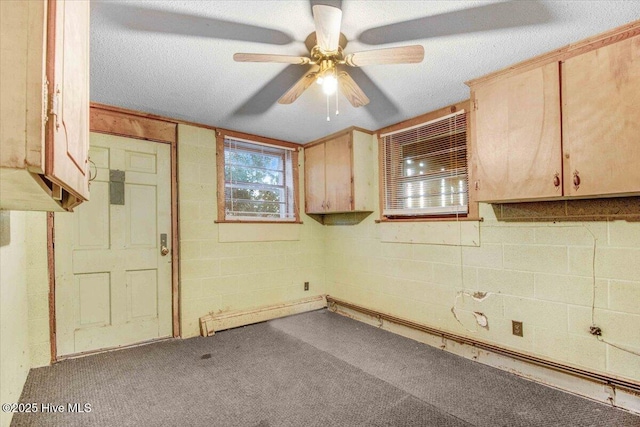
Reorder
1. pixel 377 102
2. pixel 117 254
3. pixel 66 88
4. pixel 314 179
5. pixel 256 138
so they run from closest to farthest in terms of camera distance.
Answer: pixel 66 88 → pixel 377 102 → pixel 117 254 → pixel 256 138 → pixel 314 179

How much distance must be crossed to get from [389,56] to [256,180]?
8.19 feet

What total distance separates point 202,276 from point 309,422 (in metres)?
2.00

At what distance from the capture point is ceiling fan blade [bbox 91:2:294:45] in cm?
161

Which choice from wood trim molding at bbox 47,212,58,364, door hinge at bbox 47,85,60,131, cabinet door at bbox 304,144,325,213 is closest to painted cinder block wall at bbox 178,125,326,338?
cabinet door at bbox 304,144,325,213

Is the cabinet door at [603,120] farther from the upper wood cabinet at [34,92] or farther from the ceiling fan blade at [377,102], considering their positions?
the upper wood cabinet at [34,92]

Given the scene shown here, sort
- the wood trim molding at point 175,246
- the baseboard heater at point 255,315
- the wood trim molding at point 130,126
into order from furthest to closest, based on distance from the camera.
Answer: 1. the baseboard heater at point 255,315
2. the wood trim molding at point 175,246
3. the wood trim molding at point 130,126

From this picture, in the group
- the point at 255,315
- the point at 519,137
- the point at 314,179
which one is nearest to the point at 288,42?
the point at 519,137

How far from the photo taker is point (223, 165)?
11.6 ft

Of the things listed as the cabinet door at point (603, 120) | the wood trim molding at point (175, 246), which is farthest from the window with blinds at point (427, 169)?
the wood trim molding at point (175, 246)

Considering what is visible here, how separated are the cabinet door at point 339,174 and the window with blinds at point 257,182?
0.58m

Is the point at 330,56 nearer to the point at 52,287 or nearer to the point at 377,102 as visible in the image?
the point at 377,102

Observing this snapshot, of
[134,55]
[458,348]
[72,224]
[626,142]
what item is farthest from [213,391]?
[626,142]

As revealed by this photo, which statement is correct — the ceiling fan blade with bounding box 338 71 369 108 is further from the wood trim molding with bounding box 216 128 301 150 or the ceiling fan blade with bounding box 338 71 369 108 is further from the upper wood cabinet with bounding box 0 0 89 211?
the wood trim molding with bounding box 216 128 301 150

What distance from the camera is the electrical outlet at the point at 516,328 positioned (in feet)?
8.05
